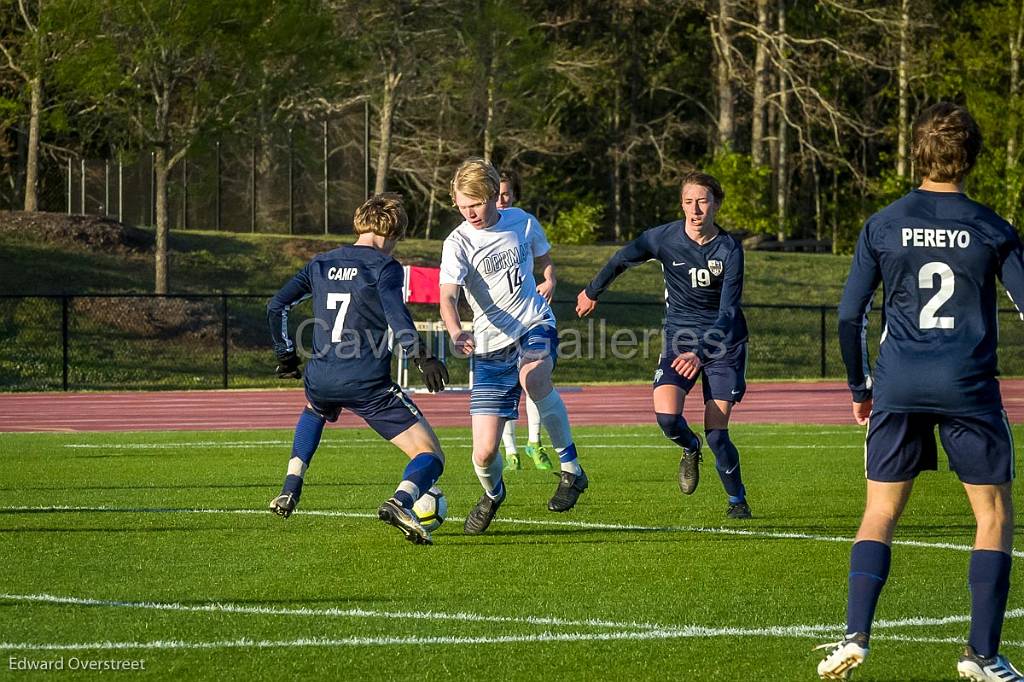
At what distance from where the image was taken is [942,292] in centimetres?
556

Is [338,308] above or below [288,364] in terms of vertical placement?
above

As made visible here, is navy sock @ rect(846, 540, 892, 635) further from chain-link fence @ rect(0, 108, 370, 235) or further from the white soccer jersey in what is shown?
chain-link fence @ rect(0, 108, 370, 235)

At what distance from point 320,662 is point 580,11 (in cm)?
4600

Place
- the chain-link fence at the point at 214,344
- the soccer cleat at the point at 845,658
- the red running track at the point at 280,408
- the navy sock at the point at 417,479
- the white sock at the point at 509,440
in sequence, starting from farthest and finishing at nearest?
the chain-link fence at the point at 214,344, the red running track at the point at 280,408, the white sock at the point at 509,440, the navy sock at the point at 417,479, the soccer cleat at the point at 845,658

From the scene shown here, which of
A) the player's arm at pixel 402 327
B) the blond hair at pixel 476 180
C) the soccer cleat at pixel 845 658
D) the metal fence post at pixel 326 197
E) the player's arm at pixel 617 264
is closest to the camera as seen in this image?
the soccer cleat at pixel 845 658

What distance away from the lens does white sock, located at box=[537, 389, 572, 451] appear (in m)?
9.91

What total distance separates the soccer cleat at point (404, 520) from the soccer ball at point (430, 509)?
5cm

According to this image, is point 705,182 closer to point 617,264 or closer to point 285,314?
point 617,264

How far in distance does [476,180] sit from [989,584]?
14.3 ft

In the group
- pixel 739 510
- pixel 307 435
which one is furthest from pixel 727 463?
pixel 307 435

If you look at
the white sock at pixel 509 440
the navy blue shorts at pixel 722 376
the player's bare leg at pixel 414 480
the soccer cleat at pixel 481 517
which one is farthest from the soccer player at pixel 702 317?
the white sock at pixel 509 440

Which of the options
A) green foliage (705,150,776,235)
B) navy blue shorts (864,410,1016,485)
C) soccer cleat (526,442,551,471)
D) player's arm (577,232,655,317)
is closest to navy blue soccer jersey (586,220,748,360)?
player's arm (577,232,655,317)

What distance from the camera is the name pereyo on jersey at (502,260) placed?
30.3 feet

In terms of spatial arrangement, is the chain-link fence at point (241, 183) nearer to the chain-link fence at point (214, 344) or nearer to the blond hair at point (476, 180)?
the chain-link fence at point (214, 344)
